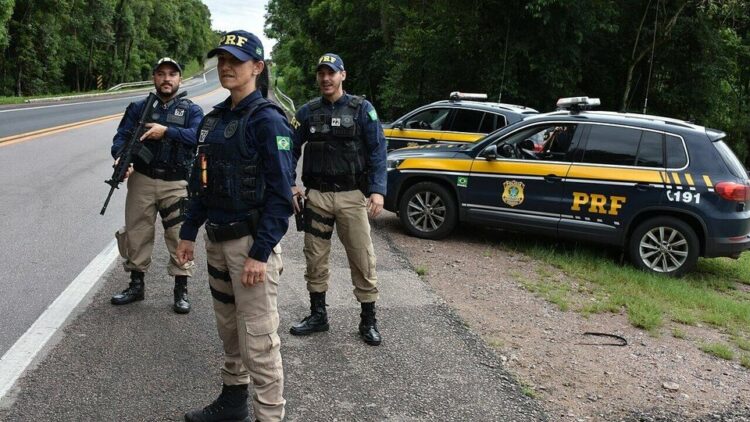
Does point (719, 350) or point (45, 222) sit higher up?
point (45, 222)

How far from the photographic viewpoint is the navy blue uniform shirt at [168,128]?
4.71 metres

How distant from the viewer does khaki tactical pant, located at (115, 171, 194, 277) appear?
489 centimetres

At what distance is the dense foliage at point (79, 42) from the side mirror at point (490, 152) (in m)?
28.6

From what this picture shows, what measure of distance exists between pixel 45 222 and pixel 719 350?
7060 millimetres

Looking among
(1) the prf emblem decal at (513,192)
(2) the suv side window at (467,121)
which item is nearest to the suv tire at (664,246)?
(1) the prf emblem decal at (513,192)

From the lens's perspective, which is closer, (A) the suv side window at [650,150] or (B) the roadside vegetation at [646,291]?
(B) the roadside vegetation at [646,291]

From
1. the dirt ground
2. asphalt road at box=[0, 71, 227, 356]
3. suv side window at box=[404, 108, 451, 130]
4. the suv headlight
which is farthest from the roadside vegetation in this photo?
asphalt road at box=[0, 71, 227, 356]

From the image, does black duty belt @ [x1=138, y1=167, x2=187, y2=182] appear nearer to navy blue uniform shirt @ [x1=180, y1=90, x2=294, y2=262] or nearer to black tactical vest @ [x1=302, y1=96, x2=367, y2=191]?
black tactical vest @ [x1=302, y1=96, x2=367, y2=191]

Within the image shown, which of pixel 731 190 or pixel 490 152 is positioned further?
pixel 490 152

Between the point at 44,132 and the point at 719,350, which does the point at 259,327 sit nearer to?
the point at 719,350

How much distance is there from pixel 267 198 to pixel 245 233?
8.2 inches

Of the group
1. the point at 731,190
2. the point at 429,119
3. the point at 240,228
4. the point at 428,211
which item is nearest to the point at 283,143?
the point at 240,228

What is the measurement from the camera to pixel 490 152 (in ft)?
25.3

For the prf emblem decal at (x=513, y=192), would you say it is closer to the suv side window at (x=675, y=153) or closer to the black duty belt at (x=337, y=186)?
the suv side window at (x=675, y=153)
